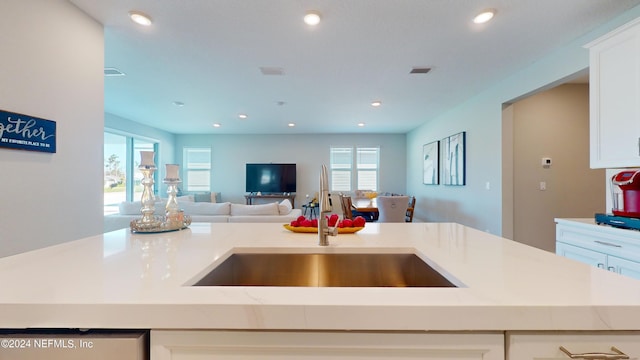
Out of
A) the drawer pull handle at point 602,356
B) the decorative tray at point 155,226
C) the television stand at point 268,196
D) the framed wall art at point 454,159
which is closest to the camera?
the drawer pull handle at point 602,356

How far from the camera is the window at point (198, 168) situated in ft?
27.1

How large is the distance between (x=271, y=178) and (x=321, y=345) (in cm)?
759

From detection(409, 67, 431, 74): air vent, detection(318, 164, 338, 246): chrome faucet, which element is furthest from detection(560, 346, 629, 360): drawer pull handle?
detection(409, 67, 431, 74): air vent

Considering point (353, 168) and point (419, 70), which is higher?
point (419, 70)

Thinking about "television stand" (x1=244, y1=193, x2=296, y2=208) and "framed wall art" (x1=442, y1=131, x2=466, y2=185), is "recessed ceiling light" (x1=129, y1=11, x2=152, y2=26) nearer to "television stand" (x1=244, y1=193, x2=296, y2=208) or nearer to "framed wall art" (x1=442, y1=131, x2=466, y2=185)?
"framed wall art" (x1=442, y1=131, x2=466, y2=185)

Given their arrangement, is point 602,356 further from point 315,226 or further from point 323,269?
point 315,226

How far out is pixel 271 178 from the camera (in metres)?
8.06

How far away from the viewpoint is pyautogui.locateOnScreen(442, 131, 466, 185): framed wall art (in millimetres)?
4844

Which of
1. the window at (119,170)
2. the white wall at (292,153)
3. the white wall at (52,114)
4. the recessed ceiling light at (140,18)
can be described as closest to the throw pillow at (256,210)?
the white wall at (52,114)

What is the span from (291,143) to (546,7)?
660 centimetres

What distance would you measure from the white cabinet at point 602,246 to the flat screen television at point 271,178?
6.38 m

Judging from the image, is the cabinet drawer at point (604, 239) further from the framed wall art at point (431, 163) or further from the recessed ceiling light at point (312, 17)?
the framed wall art at point (431, 163)

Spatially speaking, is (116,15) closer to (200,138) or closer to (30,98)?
(30,98)

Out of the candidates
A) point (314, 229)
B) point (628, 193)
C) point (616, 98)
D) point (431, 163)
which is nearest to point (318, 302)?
point (314, 229)
